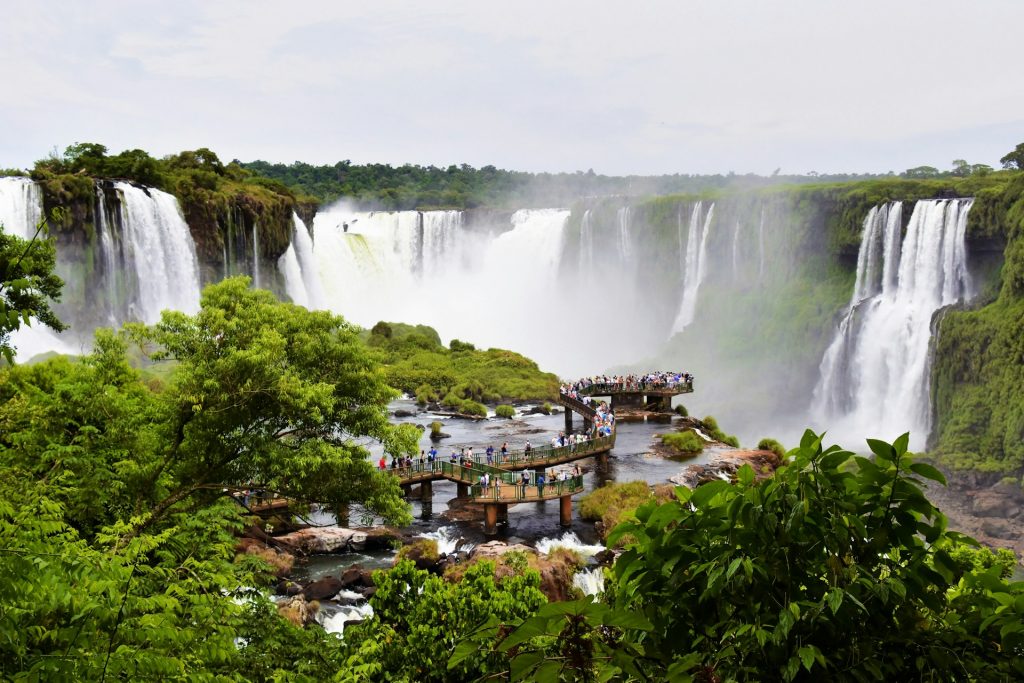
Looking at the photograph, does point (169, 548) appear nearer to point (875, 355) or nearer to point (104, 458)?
point (104, 458)

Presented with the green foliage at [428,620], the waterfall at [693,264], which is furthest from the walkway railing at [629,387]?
the green foliage at [428,620]

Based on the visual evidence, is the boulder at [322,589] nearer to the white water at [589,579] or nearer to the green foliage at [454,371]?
the white water at [589,579]

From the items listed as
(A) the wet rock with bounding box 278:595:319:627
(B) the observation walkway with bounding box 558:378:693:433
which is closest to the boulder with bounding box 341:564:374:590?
(A) the wet rock with bounding box 278:595:319:627

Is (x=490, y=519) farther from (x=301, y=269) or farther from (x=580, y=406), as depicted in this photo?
(x=301, y=269)

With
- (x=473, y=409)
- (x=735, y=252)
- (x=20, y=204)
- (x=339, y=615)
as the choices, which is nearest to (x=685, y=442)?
(x=473, y=409)

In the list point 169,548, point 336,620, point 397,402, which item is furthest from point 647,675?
point 397,402

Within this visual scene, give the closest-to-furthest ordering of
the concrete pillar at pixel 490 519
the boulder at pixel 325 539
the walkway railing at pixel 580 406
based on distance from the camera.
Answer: the boulder at pixel 325 539 → the concrete pillar at pixel 490 519 → the walkway railing at pixel 580 406
